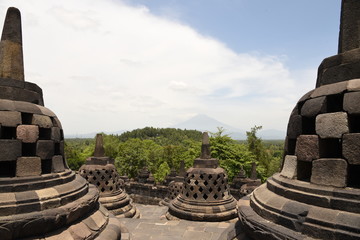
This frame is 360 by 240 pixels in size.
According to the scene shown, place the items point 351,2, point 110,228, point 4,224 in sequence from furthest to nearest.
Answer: point 110,228
point 351,2
point 4,224

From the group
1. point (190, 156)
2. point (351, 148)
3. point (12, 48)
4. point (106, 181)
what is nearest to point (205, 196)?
point (106, 181)

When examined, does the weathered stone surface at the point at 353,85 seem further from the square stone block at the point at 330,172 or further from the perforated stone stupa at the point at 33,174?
the perforated stone stupa at the point at 33,174

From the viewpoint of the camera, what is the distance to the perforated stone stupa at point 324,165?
2.73 meters

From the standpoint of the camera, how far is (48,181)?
388 cm

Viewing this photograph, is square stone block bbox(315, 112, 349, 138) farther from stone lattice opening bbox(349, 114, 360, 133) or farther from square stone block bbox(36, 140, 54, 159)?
square stone block bbox(36, 140, 54, 159)

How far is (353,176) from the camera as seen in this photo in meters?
3.00

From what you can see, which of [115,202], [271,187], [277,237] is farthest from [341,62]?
[115,202]

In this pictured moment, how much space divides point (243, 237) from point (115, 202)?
6016 millimetres

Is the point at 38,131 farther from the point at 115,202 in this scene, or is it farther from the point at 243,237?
the point at 115,202

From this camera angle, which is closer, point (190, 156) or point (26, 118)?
point (26, 118)

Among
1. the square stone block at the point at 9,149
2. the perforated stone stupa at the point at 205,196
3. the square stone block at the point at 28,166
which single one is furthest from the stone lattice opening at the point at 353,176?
the perforated stone stupa at the point at 205,196

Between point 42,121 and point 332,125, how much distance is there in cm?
390

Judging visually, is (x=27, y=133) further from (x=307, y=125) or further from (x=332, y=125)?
(x=332, y=125)

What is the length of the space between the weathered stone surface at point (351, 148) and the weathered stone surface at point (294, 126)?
639mm
